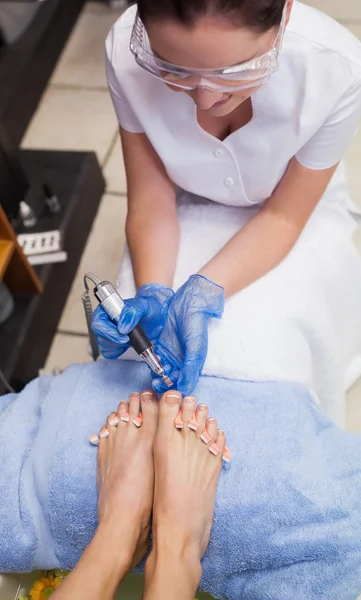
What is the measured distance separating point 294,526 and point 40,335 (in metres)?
0.97

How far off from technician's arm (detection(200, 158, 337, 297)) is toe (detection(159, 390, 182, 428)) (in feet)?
0.75

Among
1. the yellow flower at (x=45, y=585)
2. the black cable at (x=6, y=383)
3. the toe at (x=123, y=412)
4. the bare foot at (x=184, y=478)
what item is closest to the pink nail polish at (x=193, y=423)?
the bare foot at (x=184, y=478)

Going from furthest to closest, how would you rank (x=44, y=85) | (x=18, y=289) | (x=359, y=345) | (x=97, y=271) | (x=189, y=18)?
(x=44, y=85) < (x=97, y=271) < (x=18, y=289) < (x=359, y=345) < (x=189, y=18)

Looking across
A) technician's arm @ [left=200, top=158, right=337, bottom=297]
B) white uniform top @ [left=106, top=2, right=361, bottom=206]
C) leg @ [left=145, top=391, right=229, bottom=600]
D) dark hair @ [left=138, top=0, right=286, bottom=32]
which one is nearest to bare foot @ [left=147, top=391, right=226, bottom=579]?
leg @ [left=145, top=391, right=229, bottom=600]

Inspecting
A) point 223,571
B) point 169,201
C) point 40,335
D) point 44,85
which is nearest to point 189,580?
point 223,571

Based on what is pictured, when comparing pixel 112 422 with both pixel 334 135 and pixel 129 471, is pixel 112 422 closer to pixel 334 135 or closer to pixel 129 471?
pixel 129 471

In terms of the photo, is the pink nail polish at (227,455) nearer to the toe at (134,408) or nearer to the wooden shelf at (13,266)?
the toe at (134,408)

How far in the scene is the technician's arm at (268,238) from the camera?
39.4 inches

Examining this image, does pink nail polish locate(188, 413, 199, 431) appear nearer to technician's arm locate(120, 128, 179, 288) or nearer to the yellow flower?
technician's arm locate(120, 128, 179, 288)

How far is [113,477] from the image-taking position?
2.87ft

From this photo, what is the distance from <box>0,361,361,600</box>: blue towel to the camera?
800 mm

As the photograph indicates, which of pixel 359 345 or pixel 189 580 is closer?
pixel 189 580

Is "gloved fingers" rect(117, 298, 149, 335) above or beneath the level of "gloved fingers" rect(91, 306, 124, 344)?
above

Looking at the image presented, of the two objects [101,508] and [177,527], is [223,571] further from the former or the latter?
[101,508]
